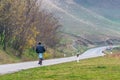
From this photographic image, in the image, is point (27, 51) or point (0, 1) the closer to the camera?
point (0, 1)

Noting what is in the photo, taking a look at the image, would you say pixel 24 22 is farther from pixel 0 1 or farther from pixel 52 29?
pixel 52 29

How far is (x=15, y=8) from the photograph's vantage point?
224ft

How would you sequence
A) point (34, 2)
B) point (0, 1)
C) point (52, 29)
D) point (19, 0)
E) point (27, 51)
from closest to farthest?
point (0, 1) → point (19, 0) → point (34, 2) → point (27, 51) → point (52, 29)

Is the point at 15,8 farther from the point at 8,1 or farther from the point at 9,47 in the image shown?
the point at 9,47

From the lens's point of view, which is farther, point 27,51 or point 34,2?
point 27,51

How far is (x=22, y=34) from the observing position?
74688mm

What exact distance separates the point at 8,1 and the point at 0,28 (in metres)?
6.75

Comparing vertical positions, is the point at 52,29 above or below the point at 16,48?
above

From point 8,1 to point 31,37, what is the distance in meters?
14.4

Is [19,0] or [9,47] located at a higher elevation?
[19,0]

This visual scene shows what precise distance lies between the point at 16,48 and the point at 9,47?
4.49 feet

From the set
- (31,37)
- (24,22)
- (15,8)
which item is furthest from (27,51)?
(15,8)

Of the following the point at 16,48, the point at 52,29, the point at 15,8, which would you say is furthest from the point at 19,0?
the point at 52,29

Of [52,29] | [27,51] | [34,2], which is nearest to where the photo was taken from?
[34,2]
